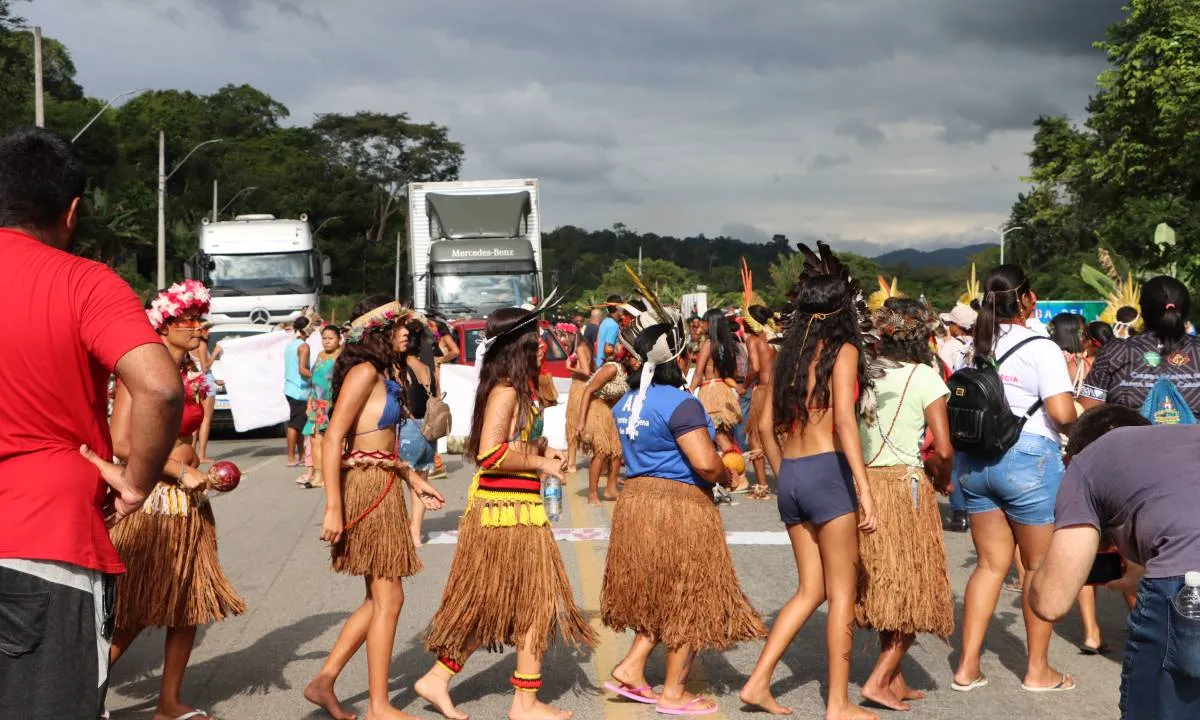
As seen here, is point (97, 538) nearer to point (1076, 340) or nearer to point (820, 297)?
point (820, 297)

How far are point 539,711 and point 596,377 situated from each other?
614 centimetres

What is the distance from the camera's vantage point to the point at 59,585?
10.8ft

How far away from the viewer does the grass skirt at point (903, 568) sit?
6145 mm

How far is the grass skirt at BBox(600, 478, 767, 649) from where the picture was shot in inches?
236

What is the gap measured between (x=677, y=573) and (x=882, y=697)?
3.87ft

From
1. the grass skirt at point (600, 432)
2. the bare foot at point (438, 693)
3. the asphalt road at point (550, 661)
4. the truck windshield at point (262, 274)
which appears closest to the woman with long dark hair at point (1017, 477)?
the asphalt road at point (550, 661)

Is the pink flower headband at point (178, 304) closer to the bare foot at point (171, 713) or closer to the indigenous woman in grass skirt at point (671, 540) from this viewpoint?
the bare foot at point (171, 713)

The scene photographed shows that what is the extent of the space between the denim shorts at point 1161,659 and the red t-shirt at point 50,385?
2677 millimetres

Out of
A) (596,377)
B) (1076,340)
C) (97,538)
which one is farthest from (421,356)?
(97,538)

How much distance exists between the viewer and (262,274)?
2756 cm

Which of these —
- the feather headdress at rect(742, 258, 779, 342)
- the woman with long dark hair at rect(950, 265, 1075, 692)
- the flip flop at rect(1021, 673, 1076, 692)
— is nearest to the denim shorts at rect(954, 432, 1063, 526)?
the woman with long dark hair at rect(950, 265, 1075, 692)

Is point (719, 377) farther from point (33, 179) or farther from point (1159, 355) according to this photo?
point (33, 179)

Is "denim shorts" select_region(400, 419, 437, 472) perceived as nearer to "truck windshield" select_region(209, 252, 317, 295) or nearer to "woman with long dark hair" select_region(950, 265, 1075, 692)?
"woman with long dark hair" select_region(950, 265, 1075, 692)

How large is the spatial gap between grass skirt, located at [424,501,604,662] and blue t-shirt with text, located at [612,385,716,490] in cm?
60
